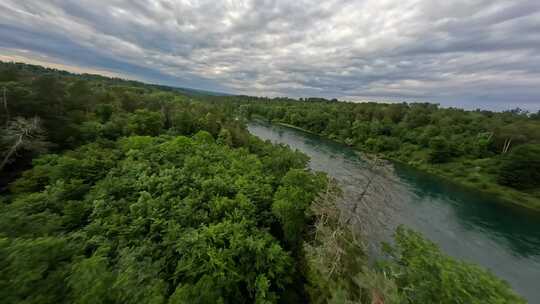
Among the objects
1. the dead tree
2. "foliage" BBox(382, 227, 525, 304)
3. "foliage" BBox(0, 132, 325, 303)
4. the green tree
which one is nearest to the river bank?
"foliage" BBox(382, 227, 525, 304)

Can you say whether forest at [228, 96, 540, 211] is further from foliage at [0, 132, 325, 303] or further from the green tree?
the green tree

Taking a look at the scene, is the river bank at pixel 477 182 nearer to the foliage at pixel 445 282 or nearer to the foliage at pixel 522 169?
the foliage at pixel 522 169

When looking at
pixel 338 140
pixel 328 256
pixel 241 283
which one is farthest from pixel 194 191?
pixel 338 140

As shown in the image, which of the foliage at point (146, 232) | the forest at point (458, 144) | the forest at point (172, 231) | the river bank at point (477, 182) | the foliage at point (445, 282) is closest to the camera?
the foliage at point (146, 232)

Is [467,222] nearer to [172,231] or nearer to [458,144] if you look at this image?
[172,231]

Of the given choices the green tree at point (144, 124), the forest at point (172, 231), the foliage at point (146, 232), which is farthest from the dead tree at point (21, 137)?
the green tree at point (144, 124)

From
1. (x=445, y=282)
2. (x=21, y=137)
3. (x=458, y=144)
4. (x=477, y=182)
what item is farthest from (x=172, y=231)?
(x=458, y=144)
